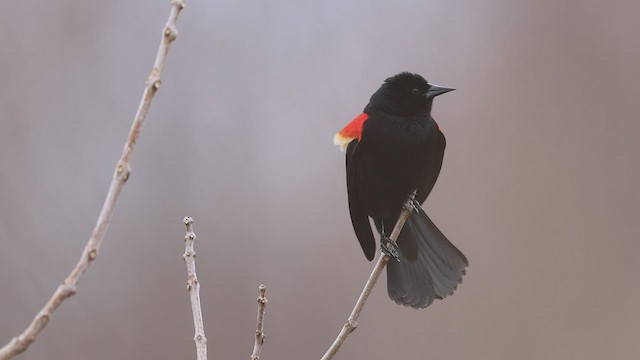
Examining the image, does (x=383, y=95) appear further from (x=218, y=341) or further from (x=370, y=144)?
(x=218, y=341)

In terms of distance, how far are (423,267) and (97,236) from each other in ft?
5.72

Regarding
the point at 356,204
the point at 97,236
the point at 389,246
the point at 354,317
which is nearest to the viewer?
the point at 97,236

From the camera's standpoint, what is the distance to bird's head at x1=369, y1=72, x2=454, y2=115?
2660mm

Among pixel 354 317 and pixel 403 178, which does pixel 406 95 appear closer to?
pixel 403 178

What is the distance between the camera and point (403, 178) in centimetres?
260

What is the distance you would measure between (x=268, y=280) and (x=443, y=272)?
1.35 metres

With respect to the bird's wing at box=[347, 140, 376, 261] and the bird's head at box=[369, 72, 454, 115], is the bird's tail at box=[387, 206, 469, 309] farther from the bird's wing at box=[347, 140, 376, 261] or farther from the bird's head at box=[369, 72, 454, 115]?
the bird's head at box=[369, 72, 454, 115]

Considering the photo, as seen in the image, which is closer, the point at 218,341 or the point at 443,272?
the point at 443,272

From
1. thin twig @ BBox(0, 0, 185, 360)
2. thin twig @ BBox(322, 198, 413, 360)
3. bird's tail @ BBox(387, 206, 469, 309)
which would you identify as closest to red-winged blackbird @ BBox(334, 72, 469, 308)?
bird's tail @ BBox(387, 206, 469, 309)

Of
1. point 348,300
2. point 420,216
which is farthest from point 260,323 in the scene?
point 348,300

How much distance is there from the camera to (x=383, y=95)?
2.74m

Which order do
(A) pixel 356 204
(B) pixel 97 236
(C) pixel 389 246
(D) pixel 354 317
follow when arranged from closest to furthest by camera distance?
(B) pixel 97 236
(D) pixel 354 317
(C) pixel 389 246
(A) pixel 356 204

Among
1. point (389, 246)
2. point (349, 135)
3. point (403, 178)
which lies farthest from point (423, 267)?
point (349, 135)

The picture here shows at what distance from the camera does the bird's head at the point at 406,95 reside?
266 cm
